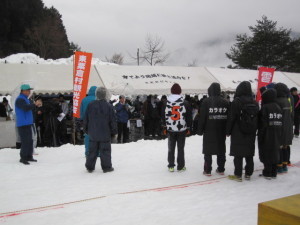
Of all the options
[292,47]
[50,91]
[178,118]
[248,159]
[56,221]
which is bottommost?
[56,221]

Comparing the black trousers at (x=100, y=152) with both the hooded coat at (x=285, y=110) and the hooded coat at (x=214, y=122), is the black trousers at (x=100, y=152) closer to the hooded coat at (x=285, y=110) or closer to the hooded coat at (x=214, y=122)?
the hooded coat at (x=214, y=122)

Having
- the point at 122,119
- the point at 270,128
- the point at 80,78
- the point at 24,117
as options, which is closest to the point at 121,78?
the point at 122,119

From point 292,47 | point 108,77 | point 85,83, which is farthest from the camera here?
point 292,47

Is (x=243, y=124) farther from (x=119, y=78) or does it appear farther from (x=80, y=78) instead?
(x=119, y=78)

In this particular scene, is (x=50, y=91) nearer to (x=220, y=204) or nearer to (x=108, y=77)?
(x=108, y=77)

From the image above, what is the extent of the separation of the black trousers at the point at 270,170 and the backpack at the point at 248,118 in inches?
30.6

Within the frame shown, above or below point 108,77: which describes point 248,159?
below

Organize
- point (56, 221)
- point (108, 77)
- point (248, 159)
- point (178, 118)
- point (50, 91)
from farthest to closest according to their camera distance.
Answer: point (108, 77), point (50, 91), point (178, 118), point (248, 159), point (56, 221)

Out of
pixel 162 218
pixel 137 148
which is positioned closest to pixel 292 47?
pixel 137 148

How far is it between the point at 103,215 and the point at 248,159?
8.36ft

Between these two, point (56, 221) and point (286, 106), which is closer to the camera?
point (56, 221)

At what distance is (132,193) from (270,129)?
2455mm

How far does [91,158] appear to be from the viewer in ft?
18.4

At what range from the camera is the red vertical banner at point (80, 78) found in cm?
872
